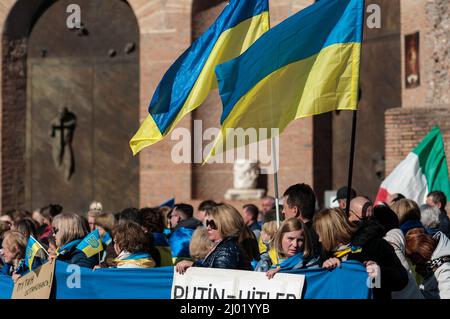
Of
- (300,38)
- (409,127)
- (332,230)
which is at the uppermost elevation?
(300,38)

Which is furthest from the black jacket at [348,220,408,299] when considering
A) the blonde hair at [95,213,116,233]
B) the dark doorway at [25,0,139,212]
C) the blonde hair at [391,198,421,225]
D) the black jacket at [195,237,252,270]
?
the dark doorway at [25,0,139,212]

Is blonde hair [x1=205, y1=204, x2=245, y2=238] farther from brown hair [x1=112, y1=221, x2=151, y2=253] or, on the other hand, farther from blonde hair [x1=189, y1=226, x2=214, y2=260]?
brown hair [x1=112, y1=221, x2=151, y2=253]

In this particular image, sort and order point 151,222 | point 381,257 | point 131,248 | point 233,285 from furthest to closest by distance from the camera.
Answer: point 151,222, point 131,248, point 233,285, point 381,257

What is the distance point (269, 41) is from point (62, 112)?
1510 cm

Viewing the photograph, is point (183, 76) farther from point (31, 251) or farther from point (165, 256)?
point (31, 251)

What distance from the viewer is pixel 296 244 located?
8305mm

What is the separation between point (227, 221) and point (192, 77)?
2.24m

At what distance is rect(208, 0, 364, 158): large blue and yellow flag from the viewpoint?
9891 millimetres

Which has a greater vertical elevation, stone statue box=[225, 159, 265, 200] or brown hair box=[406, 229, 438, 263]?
stone statue box=[225, 159, 265, 200]

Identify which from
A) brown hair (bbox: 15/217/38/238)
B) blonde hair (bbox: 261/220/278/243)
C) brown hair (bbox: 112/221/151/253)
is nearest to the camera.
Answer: brown hair (bbox: 112/221/151/253)

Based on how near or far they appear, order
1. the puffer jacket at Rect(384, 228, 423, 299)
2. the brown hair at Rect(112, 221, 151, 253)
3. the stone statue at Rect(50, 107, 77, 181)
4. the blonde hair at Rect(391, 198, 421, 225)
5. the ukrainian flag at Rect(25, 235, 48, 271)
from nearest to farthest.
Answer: the puffer jacket at Rect(384, 228, 423, 299)
the ukrainian flag at Rect(25, 235, 48, 271)
the brown hair at Rect(112, 221, 151, 253)
the blonde hair at Rect(391, 198, 421, 225)
the stone statue at Rect(50, 107, 77, 181)

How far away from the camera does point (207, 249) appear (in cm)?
983

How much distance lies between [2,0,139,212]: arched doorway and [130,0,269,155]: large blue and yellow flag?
13.5m

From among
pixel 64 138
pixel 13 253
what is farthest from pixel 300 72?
pixel 64 138
